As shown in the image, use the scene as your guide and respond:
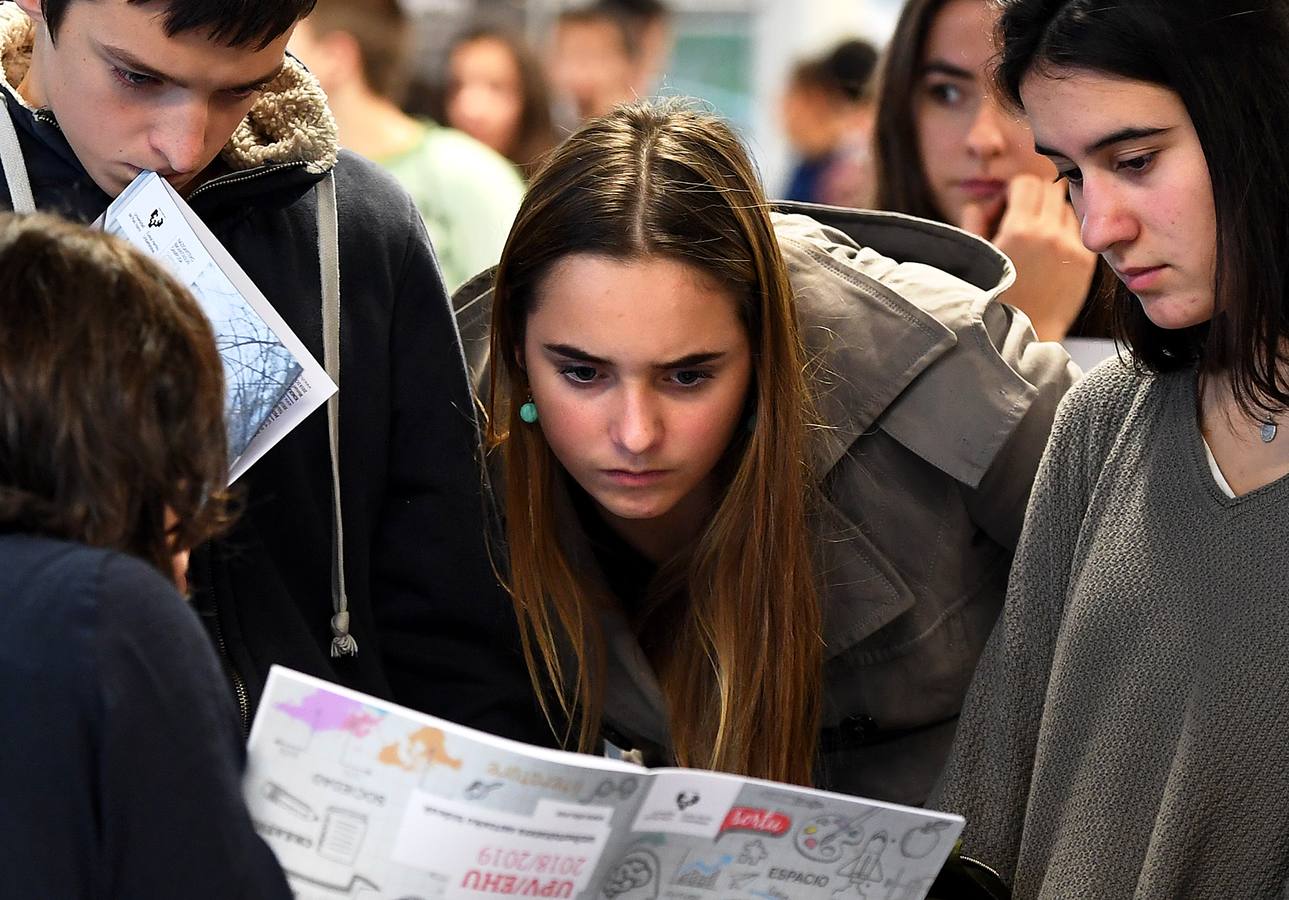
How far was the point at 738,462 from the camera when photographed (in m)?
1.96

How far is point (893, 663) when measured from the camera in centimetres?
204

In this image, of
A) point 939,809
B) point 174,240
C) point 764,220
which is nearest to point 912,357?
point 764,220

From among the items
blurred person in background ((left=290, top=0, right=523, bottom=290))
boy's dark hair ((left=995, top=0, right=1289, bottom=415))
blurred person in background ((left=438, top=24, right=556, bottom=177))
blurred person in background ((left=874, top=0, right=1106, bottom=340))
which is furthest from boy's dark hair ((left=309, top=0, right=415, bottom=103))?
boy's dark hair ((left=995, top=0, right=1289, bottom=415))

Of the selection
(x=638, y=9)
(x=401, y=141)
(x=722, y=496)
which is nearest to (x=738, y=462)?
(x=722, y=496)

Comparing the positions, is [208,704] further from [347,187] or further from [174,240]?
[347,187]

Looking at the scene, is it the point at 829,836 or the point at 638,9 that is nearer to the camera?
the point at 829,836

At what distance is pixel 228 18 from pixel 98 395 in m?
0.55

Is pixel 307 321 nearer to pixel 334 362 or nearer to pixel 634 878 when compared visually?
pixel 334 362

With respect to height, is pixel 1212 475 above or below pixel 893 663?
above

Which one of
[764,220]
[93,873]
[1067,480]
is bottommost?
[93,873]

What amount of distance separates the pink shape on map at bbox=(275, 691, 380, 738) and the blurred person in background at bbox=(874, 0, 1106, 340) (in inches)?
64.7

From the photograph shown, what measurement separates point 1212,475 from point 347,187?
38.3 inches

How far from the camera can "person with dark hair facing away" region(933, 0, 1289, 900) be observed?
5.00ft

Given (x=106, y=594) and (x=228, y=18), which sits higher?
(x=228, y=18)
